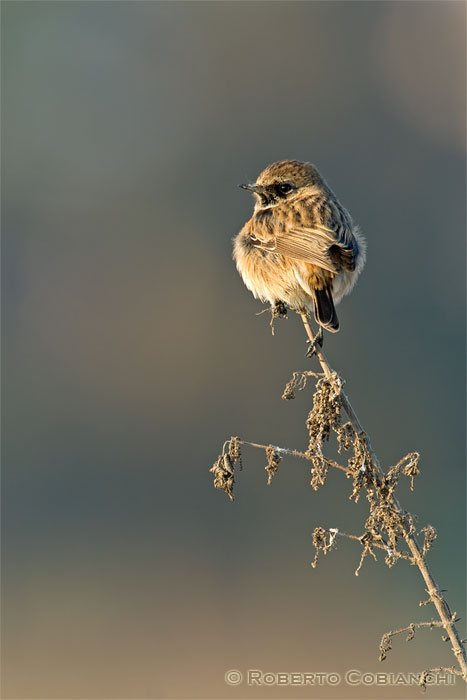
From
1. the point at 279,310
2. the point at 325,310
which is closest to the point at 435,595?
the point at 325,310

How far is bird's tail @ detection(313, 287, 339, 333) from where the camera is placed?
4.86 meters

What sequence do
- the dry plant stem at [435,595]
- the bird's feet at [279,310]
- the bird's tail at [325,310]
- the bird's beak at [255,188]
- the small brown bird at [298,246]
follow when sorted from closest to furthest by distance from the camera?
the dry plant stem at [435,595] < the bird's tail at [325,310] < the small brown bird at [298,246] < the bird's feet at [279,310] < the bird's beak at [255,188]

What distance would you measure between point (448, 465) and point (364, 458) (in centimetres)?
1127

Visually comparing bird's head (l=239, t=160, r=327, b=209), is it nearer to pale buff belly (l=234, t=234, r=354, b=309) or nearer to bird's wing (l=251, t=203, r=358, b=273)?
bird's wing (l=251, t=203, r=358, b=273)

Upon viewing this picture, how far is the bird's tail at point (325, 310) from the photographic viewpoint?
15.9 feet

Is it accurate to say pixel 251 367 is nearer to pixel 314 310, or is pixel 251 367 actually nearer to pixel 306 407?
pixel 306 407

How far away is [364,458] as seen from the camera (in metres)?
3.35

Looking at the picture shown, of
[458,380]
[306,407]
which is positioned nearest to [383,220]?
[458,380]

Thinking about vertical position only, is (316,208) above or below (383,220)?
below

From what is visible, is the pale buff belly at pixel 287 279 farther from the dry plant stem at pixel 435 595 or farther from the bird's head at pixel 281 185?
the dry plant stem at pixel 435 595

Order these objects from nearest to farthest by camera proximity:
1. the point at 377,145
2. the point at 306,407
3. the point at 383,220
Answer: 1. the point at 306,407
2. the point at 383,220
3. the point at 377,145

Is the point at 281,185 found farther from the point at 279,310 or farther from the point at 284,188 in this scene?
the point at 279,310

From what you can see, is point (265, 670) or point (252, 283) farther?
point (265, 670)

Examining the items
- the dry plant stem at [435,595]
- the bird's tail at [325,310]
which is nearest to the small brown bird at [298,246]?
the bird's tail at [325,310]
